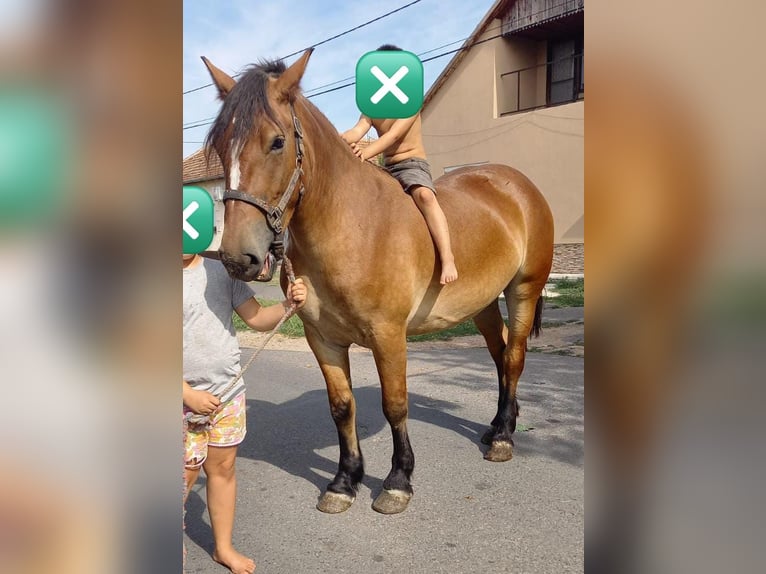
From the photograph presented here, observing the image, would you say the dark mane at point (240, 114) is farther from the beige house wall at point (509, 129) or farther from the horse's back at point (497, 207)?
the beige house wall at point (509, 129)

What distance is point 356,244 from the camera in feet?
9.00

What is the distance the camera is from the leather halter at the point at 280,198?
213cm

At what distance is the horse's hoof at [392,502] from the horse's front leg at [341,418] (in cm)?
16

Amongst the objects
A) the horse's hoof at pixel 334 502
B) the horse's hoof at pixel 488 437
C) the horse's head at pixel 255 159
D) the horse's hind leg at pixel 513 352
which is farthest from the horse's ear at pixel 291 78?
the horse's hoof at pixel 488 437

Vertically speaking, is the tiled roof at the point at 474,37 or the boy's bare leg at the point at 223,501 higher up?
the tiled roof at the point at 474,37

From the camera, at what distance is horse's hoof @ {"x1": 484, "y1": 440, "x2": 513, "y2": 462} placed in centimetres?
359

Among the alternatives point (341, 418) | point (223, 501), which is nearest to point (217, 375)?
point (223, 501)

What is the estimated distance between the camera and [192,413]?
211 centimetres
